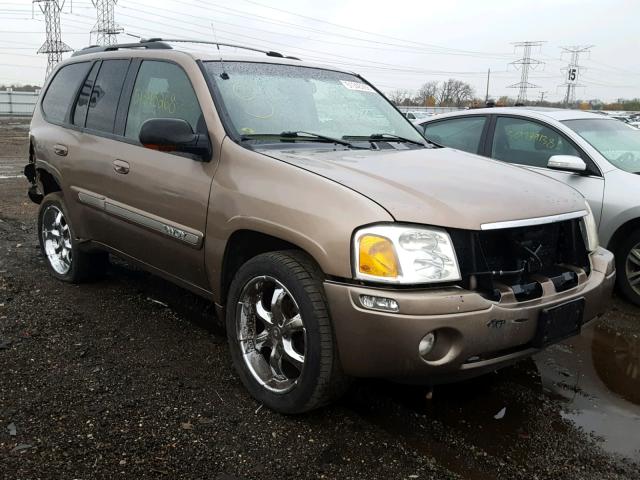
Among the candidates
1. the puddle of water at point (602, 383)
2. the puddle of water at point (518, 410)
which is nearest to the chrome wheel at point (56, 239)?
the puddle of water at point (518, 410)

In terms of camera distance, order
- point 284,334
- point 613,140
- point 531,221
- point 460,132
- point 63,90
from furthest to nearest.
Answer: point 460,132 < point 613,140 < point 63,90 < point 284,334 < point 531,221

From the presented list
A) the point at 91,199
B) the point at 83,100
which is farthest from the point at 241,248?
the point at 83,100

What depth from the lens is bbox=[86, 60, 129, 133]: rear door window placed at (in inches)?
163

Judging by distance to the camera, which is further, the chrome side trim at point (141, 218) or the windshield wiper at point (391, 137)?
the windshield wiper at point (391, 137)

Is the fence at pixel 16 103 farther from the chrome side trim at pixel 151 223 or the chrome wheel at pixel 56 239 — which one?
the chrome side trim at pixel 151 223

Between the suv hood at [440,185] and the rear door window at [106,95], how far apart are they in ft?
5.31

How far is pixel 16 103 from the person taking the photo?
144 feet

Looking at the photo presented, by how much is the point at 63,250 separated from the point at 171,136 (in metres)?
2.42

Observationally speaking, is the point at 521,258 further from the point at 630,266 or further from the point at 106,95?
the point at 106,95

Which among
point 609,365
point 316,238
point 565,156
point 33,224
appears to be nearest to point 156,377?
point 316,238

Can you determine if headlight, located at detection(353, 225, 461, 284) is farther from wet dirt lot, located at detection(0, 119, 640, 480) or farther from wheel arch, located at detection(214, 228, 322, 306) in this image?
wet dirt lot, located at detection(0, 119, 640, 480)

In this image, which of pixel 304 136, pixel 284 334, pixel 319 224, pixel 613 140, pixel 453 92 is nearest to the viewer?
pixel 319 224

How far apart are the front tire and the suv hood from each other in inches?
19.0

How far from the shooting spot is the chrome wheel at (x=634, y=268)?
471cm
